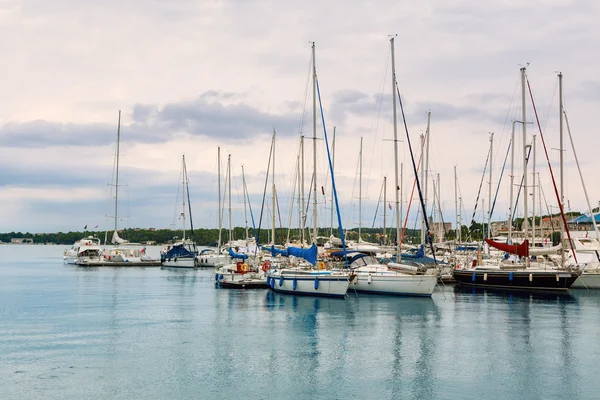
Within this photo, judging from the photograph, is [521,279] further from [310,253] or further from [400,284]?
[310,253]

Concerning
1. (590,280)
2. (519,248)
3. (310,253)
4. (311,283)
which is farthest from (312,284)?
(590,280)

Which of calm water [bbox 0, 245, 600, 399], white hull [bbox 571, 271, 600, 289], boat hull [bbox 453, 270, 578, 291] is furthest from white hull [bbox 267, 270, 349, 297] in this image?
white hull [bbox 571, 271, 600, 289]

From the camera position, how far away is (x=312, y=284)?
162 ft

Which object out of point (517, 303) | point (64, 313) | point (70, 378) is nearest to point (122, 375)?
point (70, 378)

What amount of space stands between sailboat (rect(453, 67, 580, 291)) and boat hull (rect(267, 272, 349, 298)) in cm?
1826

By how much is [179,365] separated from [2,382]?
21.8ft

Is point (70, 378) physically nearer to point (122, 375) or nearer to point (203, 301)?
point (122, 375)

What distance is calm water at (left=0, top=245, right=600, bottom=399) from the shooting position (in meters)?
23.3

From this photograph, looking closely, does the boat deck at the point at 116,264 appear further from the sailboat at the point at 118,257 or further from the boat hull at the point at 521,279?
the boat hull at the point at 521,279

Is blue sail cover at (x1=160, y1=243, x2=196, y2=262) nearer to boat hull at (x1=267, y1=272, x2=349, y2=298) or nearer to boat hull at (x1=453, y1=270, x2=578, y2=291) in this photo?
boat hull at (x1=267, y1=272, x2=349, y2=298)

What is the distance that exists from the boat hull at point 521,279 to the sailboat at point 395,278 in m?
10.7

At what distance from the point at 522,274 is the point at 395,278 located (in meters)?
14.5

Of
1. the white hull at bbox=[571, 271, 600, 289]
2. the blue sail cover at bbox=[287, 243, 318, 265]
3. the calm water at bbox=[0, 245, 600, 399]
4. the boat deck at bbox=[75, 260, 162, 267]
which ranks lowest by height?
the calm water at bbox=[0, 245, 600, 399]

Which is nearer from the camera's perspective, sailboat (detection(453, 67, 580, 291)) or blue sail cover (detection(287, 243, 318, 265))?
blue sail cover (detection(287, 243, 318, 265))
